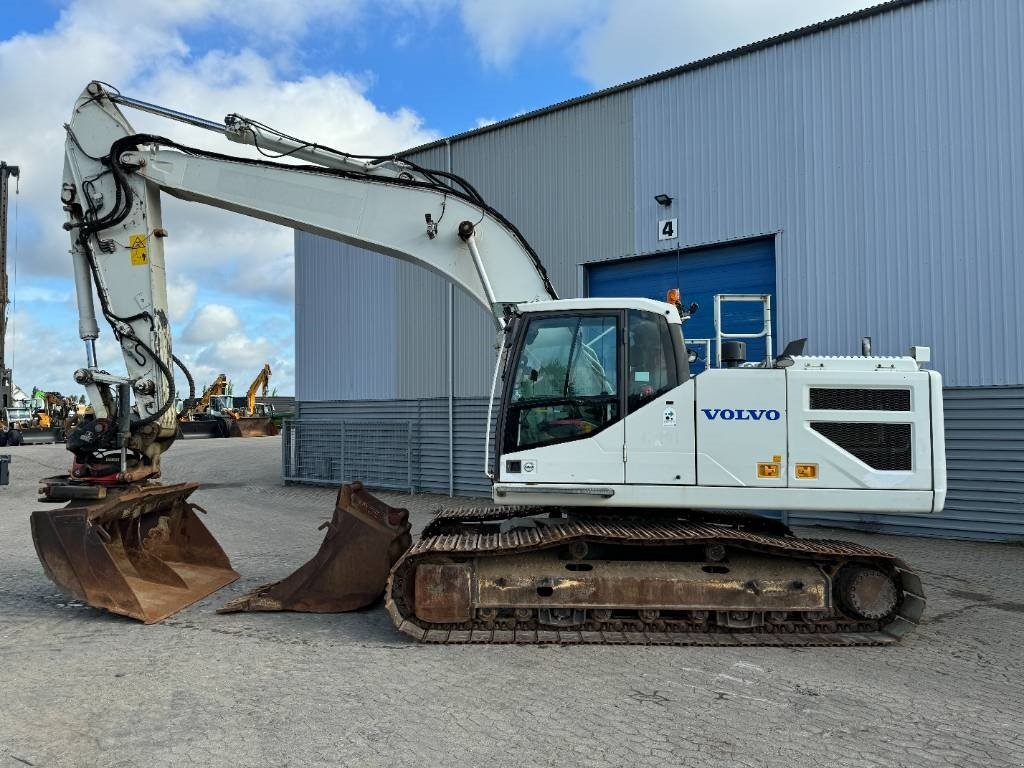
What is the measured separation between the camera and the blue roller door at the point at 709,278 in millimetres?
12992

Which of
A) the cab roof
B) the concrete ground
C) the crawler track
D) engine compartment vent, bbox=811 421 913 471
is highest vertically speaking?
the cab roof

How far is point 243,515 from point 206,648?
28.6 feet

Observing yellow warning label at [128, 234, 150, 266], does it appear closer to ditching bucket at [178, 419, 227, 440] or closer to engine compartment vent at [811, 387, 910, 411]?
engine compartment vent at [811, 387, 910, 411]

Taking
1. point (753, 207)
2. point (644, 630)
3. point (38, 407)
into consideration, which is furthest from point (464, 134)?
point (38, 407)

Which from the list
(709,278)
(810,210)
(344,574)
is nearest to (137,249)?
(344,574)

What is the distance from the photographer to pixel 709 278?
Answer: 1354 centimetres

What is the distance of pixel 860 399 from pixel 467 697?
3734mm

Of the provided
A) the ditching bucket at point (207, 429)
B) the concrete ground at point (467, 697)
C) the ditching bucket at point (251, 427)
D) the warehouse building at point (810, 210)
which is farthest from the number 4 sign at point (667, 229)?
the ditching bucket at point (207, 429)

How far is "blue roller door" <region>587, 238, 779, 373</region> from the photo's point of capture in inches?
512

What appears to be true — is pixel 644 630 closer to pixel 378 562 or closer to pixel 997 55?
pixel 378 562

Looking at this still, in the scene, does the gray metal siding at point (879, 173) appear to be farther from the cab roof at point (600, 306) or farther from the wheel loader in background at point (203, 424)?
the wheel loader in background at point (203, 424)

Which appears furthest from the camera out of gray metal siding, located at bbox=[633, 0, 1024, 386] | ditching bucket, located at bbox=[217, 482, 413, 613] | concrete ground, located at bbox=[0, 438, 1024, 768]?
gray metal siding, located at bbox=[633, 0, 1024, 386]

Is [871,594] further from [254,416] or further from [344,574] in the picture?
[254,416]

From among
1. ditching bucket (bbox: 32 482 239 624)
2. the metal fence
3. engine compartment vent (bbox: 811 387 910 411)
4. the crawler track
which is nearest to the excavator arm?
ditching bucket (bbox: 32 482 239 624)
